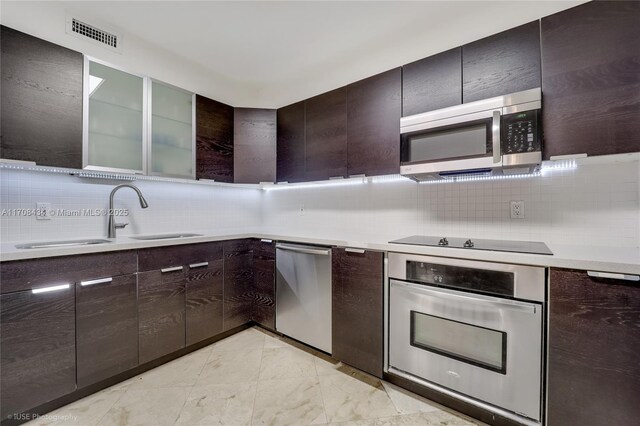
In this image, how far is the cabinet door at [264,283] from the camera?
2346mm

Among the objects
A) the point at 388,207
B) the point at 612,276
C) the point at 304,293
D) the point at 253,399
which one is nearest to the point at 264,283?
the point at 304,293

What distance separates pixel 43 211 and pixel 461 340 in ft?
9.10

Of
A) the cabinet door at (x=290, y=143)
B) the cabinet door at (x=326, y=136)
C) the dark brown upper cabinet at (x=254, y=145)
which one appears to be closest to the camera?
the cabinet door at (x=326, y=136)

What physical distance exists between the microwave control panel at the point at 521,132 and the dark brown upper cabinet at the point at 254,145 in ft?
6.28

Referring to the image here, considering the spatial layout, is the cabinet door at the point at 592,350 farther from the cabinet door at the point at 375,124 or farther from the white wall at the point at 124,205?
the white wall at the point at 124,205

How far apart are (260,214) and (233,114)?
3.82 feet

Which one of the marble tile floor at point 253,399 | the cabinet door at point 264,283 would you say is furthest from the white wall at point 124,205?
the marble tile floor at point 253,399

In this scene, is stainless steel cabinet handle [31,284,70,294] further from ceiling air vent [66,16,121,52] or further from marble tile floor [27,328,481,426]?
ceiling air vent [66,16,121,52]

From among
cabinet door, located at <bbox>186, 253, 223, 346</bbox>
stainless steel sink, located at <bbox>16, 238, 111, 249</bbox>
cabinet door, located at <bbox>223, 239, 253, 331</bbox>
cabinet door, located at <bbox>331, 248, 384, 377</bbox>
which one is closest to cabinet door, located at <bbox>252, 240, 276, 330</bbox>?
cabinet door, located at <bbox>223, 239, 253, 331</bbox>

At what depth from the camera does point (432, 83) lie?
178 centimetres

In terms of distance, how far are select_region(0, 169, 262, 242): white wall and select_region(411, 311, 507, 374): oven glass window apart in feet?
6.92

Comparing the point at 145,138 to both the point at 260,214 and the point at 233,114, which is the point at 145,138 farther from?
the point at 260,214

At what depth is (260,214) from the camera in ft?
Answer: 10.8

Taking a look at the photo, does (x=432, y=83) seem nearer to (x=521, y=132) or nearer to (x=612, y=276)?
(x=521, y=132)
